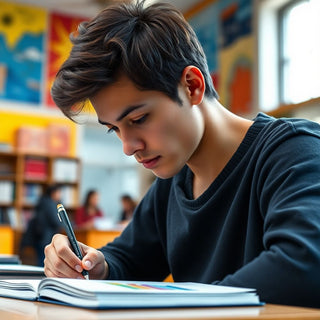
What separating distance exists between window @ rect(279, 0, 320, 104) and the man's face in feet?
14.7

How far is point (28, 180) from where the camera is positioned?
24.2ft

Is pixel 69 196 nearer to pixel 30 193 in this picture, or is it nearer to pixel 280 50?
pixel 30 193

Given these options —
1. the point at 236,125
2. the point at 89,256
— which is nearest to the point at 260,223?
the point at 236,125

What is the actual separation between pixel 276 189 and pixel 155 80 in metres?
0.31

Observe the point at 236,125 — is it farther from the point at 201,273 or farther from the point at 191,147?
the point at 201,273

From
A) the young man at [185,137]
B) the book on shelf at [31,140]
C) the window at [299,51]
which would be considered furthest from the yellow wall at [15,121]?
the young man at [185,137]

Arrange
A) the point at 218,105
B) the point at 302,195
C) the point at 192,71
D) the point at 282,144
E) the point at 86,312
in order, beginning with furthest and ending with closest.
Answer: the point at 218,105
the point at 192,71
the point at 282,144
the point at 302,195
the point at 86,312

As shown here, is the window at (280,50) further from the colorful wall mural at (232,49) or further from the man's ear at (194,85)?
the man's ear at (194,85)

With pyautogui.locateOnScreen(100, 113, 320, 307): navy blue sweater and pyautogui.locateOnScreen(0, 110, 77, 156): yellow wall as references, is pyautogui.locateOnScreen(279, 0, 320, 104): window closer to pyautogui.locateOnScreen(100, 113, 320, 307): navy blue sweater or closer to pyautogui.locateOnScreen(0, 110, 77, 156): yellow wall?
pyautogui.locateOnScreen(0, 110, 77, 156): yellow wall

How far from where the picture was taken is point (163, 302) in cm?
65

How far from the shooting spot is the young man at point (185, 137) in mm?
1058

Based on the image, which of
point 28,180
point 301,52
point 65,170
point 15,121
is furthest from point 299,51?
point 15,121

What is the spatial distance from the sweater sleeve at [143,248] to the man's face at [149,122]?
→ 1.07ft

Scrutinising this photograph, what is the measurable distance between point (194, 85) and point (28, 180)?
21.3 feet
